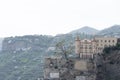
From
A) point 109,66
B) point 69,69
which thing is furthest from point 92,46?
point 109,66

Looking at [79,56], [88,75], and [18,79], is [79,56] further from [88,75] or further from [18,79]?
[18,79]

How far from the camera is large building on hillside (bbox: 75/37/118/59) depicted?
93.2 metres

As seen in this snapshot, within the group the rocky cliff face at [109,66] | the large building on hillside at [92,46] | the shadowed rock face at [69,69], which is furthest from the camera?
the large building on hillside at [92,46]

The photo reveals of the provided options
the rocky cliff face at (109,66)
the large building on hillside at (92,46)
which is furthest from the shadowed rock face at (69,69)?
the large building on hillside at (92,46)

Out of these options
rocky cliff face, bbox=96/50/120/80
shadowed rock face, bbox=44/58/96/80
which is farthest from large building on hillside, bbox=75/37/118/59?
rocky cliff face, bbox=96/50/120/80

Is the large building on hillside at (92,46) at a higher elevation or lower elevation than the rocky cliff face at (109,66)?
higher

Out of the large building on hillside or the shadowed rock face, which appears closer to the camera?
the shadowed rock face

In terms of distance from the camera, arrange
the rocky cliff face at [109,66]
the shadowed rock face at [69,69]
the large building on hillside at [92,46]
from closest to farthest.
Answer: the rocky cliff face at [109,66]
the shadowed rock face at [69,69]
the large building on hillside at [92,46]

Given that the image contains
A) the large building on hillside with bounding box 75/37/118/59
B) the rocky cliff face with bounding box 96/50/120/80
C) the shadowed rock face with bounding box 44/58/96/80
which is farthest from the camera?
the large building on hillside with bounding box 75/37/118/59

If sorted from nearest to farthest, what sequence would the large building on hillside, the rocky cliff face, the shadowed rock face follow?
the rocky cliff face, the shadowed rock face, the large building on hillside

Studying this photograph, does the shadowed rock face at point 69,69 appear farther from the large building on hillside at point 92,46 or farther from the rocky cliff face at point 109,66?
the large building on hillside at point 92,46

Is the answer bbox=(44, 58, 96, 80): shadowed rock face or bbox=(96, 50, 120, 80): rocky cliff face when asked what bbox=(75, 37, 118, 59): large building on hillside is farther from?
bbox=(96, 50, 120, 80): rocky cliff face

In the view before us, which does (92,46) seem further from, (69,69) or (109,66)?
(109,66)

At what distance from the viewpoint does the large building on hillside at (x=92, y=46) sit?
306 ft
